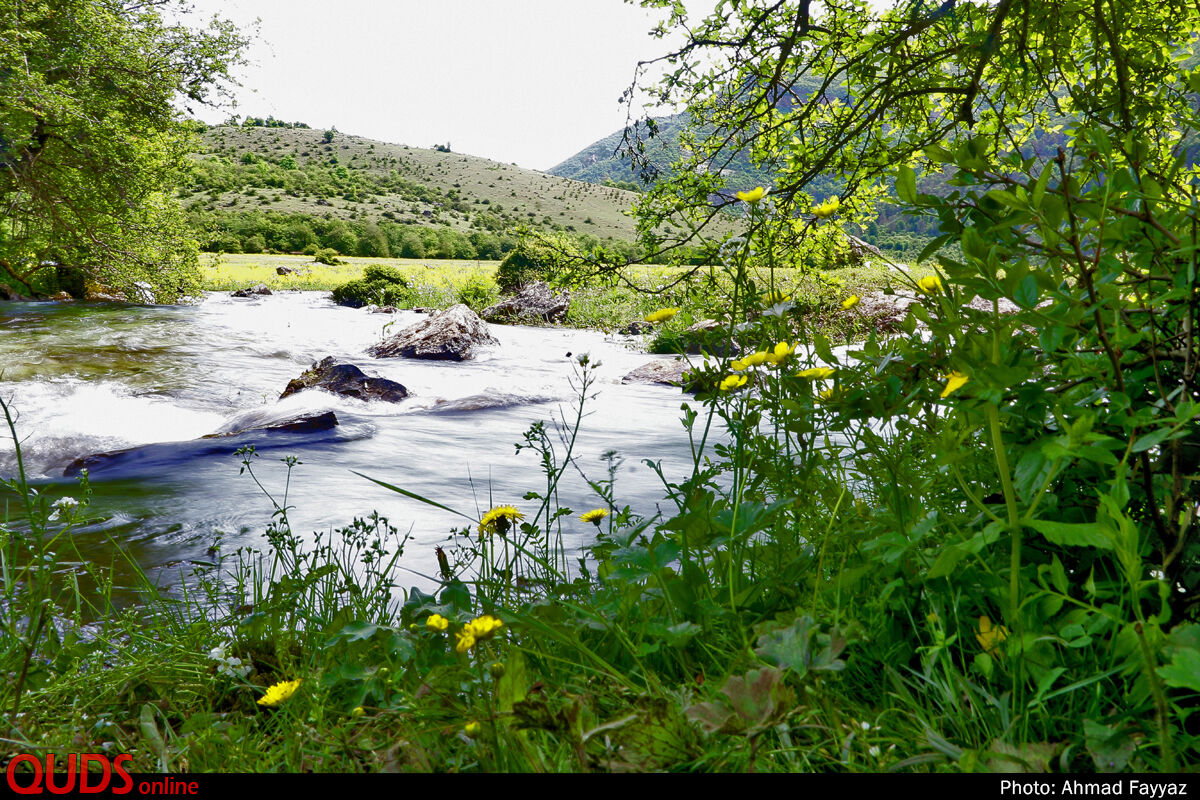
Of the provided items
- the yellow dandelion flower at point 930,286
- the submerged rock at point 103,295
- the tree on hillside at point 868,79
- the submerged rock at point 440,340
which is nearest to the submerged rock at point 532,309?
the submerged rock at point 440,340

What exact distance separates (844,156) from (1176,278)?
306 cm

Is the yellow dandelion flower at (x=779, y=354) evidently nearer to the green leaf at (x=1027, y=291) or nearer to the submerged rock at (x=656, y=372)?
the green leaf at (x=1027, y=291)

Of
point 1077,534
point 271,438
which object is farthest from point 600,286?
point 271,438

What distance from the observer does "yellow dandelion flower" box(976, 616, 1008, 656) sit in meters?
1.19

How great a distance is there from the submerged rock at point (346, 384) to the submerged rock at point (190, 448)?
4.44 ft

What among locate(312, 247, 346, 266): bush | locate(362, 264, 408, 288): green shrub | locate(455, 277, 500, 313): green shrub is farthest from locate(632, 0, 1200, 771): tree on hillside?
locate(312, 247, 346, 266): bush

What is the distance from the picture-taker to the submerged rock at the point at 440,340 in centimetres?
1288

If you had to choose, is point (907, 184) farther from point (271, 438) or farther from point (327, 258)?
point (327, 258)

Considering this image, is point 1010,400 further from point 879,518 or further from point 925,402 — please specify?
point 879,518

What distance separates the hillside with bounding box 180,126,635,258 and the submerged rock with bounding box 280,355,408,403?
26533 millimetres

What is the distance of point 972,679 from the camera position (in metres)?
1.25

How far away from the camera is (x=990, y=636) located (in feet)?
4.00

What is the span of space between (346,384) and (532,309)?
11.2m

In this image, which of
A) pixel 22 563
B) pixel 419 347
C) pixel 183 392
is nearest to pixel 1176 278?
pixel 22 563
